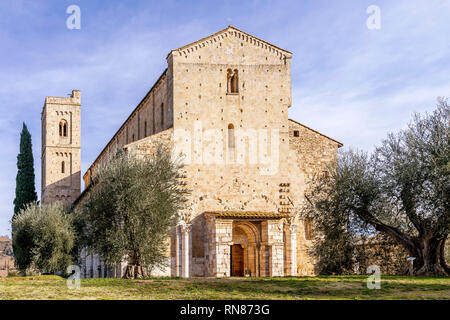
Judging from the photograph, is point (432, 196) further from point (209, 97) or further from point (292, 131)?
point (209, 97)

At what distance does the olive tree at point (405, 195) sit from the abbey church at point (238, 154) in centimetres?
420

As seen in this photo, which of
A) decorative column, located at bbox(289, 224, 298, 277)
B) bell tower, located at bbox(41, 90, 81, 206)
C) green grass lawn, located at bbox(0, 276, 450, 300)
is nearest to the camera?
green grass lawn, located at bbox(0, 276, 450, 300)

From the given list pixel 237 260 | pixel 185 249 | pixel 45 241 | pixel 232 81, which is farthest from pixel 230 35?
pixel 45 241

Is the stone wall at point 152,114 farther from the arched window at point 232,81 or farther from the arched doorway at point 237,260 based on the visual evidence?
the arched doorway at point 237,260

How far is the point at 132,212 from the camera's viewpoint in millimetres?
24391

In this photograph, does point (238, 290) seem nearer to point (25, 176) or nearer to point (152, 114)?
point (152, 114)

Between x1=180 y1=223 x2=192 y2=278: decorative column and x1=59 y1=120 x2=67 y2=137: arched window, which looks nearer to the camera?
x1=180 y1=223 x2=192 y2=278: decorative column

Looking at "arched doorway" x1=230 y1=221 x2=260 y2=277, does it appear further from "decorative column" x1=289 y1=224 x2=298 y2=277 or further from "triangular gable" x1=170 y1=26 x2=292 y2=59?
"triangular gable" x1=170 y1=26 x2=292 y2=59

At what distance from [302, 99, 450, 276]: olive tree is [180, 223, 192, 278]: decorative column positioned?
7078 millimetres

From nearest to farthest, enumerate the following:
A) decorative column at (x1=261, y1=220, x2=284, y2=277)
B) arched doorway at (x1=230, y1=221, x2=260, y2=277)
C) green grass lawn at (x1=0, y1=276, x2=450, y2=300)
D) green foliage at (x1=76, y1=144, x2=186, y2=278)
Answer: green grass lawn at (x1=0, y1=276, x2=450, y2=300), green foliage at (x1=76, y1=144, x2=186, y2=278), decorative column at (x1=261, y1=220, x2=284, y2=277), arched doorway at (x1=230, y1=221, x2=260, y2=277)

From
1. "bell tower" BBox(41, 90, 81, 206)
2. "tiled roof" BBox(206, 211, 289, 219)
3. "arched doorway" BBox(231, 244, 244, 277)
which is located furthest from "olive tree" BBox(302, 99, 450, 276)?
"bell tower" BBox(41, 90, 81, 206)

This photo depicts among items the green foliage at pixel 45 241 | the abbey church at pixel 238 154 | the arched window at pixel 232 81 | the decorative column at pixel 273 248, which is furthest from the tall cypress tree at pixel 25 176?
the decorative column at pixel 273 248

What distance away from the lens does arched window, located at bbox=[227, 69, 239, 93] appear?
111 feet

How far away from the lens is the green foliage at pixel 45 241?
31484 millimetres
